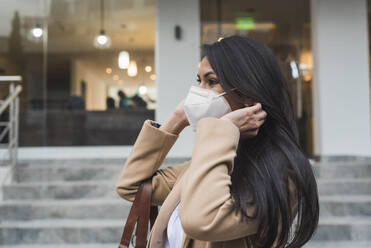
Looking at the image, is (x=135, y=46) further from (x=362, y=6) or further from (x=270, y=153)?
(x=270, y=153)

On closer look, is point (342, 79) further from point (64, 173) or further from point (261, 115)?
point (261, 115)

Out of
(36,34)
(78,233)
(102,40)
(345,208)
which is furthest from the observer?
(102,40)

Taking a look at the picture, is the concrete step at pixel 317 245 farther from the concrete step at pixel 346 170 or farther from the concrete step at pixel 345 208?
the concrete step at pixel 346 170

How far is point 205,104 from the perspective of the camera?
3.37ft

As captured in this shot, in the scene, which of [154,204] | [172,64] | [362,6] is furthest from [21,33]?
[154,204]

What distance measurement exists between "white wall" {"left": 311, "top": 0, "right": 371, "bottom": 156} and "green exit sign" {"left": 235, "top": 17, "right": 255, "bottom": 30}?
2356 millimetres

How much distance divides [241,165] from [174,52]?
458cm

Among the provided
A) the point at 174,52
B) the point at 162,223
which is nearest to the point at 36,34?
the point at 174,52

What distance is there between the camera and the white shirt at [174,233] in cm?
110

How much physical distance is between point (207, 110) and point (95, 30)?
671 cm

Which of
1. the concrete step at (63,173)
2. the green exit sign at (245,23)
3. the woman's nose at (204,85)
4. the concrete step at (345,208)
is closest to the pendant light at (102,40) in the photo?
the green exit sign at (245,23)

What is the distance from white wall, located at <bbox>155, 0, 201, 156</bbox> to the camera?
5328 mm

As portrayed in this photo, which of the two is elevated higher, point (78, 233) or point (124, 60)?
point (124, 60)

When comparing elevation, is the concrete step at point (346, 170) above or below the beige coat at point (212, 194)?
below
